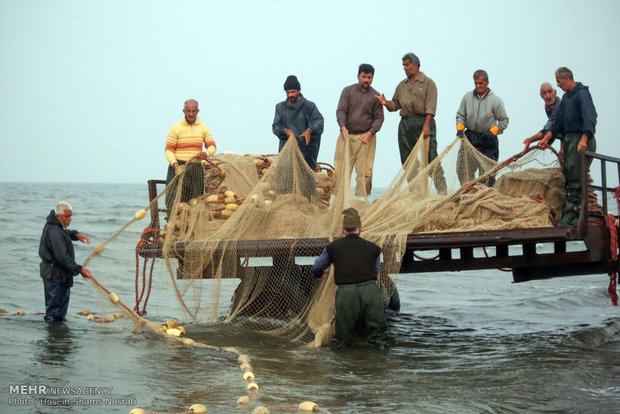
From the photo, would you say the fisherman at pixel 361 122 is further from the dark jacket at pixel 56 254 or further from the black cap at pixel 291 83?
the dark jacket at pixel 56 254

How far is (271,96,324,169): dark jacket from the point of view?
31.7 ft

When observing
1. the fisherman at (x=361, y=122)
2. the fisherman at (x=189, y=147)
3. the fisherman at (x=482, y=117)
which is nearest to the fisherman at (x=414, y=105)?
the fisherman at (x=361, y=122)

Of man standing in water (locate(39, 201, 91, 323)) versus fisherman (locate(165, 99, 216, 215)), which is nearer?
man standing in water (locate(39, 201, 91, 323))

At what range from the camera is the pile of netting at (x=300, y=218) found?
798 cm

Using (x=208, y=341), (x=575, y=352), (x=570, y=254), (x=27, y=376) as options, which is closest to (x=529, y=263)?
(x=570, y=254)

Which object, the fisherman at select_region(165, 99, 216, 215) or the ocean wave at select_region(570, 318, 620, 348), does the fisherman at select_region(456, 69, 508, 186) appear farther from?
the fisherman at select_region(165, 99, 216, 215)

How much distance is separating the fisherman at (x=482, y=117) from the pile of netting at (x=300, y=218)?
68cm

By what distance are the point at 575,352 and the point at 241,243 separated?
378cm

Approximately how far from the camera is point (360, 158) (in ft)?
31.2

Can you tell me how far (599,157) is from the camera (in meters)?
7.79

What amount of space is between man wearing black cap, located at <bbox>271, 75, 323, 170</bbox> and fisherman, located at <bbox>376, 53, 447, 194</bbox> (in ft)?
2.77

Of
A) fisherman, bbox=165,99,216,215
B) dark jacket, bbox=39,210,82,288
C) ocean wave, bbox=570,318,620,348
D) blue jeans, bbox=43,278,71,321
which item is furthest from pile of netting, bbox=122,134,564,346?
ocean wave, bbox=570,318,620,348

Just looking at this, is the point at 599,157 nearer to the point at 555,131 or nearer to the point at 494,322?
the point at 555,131

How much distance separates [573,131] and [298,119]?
3.32 meters
